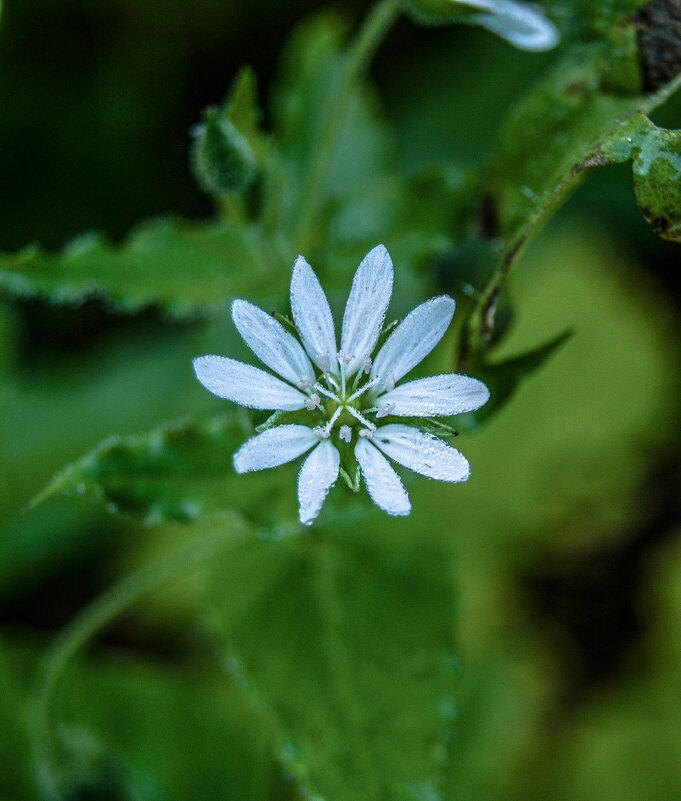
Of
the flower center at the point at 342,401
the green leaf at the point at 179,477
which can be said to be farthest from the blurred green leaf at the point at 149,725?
the flower center at the point at 342,401

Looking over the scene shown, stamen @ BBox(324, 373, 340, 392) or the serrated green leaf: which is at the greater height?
the serrated green leaf

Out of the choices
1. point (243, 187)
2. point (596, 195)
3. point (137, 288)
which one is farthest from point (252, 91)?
point (596, 195)

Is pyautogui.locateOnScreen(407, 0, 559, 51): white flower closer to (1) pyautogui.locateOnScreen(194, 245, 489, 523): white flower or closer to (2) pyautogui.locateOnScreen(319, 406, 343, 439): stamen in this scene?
(1) pyautogui.locateOnScreen(194, 245, 489, 523): white flower

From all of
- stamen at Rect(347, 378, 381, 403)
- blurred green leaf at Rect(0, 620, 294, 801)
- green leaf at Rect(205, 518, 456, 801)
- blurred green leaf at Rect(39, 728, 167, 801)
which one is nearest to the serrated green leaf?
stamen at Rect(347, 378, 381, 403)

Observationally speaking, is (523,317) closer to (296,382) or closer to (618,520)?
(618,520)

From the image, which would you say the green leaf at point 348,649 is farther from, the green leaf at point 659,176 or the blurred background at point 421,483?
the green leaf at point 659,176

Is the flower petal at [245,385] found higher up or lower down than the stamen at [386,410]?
higher up
